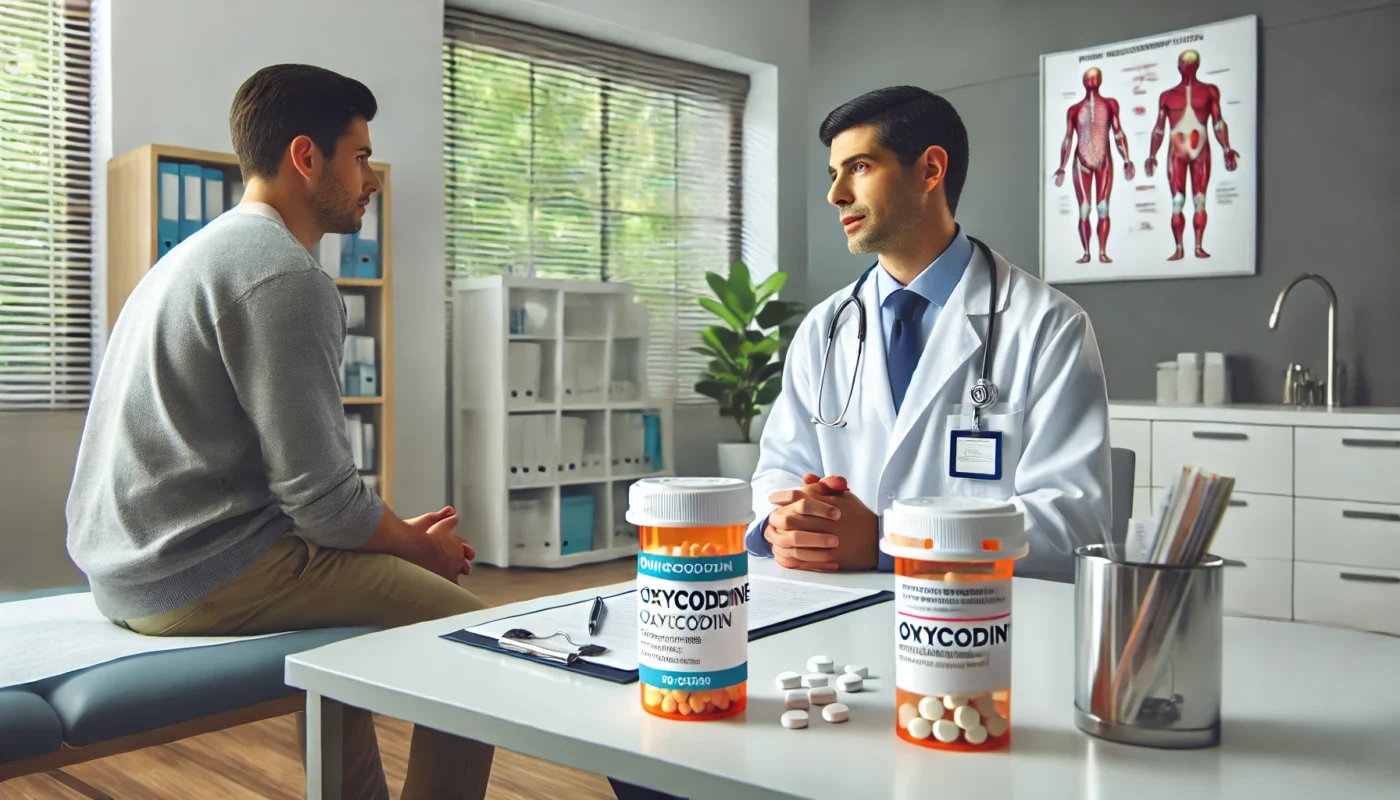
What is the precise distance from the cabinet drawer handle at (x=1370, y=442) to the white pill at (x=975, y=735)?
3.56 meters

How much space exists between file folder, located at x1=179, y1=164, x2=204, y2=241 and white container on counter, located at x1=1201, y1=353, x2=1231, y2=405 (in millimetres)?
3879

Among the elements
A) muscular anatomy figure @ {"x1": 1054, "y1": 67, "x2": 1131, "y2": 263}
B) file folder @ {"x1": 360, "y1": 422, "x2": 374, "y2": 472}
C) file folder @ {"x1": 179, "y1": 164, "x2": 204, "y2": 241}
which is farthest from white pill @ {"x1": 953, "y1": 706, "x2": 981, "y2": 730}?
muscular anatomy figure @ {"x1": 1054, "y1": 67, "x2": 1131, "y2": 263}

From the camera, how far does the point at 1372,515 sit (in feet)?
12.0

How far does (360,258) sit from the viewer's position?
434 centimetres

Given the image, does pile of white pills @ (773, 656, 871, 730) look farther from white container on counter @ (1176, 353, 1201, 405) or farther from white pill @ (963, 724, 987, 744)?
white container on counter @ (1176, 353, 1201, 405)

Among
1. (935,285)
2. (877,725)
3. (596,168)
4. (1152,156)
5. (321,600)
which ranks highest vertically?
(596,168)

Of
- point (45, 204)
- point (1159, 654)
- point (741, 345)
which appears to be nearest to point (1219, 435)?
point (741, 345)

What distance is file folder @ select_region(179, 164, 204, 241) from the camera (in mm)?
3820

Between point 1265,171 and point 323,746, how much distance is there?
14.7ft

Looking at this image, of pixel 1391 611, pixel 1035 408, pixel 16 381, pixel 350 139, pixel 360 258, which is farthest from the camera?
pixel 360 258

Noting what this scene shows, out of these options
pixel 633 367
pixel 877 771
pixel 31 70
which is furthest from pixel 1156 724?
pixel 633 367

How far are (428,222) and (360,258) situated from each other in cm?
78

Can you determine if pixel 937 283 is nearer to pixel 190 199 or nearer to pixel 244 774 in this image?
pixel 244 774

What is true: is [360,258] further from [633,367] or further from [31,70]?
[633,367]
